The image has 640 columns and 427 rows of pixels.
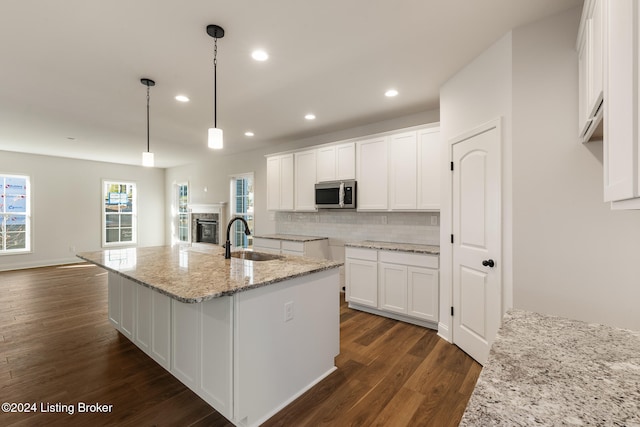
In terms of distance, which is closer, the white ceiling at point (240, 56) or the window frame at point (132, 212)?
the white ceiling at point (240, 56)

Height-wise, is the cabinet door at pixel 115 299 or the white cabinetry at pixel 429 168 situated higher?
the white cabinetry at pixel 429 168

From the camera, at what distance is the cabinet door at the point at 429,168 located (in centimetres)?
343

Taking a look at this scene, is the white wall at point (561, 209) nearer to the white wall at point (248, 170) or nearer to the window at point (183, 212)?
the white wall at point (248, 170)

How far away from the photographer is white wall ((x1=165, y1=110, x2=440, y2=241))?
4.29 metres

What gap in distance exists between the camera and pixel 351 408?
1995mm

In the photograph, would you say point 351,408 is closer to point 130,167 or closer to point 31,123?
point 31,123

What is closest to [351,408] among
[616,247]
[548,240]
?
[548,240]

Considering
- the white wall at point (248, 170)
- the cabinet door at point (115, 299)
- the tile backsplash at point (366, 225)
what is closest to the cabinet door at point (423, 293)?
the tile backsplash at point (366, 225)

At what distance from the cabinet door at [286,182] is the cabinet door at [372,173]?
139cm

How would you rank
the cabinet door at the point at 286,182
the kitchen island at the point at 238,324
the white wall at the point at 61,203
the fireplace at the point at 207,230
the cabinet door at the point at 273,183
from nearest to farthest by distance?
the kitchen island at the point at 238,324 < the cabinet door at the point at 286,182 < the cabinet door at the point at 273,183 < the white wall at the point at 61,203 < the fireplace at the point at 207,230

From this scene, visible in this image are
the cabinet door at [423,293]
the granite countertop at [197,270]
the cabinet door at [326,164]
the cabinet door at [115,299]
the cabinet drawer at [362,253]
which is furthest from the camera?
the cabinet door at [326,164]

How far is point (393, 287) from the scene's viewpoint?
140 inches

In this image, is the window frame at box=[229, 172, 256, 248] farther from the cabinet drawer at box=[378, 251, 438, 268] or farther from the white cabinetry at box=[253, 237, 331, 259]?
the cabinet drawer at box=[378, 251, 438, 268]

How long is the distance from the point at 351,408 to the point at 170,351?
138cm
